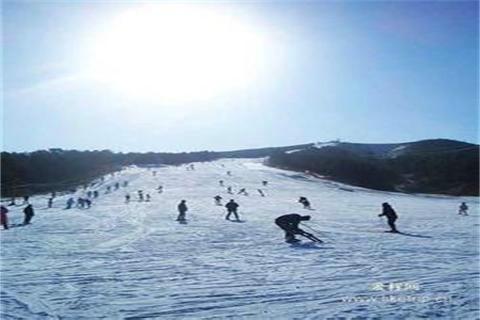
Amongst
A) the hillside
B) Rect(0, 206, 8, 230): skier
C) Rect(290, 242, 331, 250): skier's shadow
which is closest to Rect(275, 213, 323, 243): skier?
Rect(290, 242, 331, 250): skier's shadow

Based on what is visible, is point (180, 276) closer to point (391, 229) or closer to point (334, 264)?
point (334, 264)

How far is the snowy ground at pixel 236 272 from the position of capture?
10.2 m

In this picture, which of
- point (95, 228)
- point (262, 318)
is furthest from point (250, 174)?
point (262, 318)

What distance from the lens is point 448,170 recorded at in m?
79.9

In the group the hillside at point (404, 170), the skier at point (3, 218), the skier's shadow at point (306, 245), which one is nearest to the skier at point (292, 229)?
the skier's shadow at point (306, 245)

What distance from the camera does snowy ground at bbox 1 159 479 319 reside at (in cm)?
1024

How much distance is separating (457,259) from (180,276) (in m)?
7.22

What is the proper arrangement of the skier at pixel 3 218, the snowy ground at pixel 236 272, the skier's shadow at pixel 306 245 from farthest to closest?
the skier at pixel 3 218
the skier's shadow at pixel 306 245
the snowy ground at pixel 236 272

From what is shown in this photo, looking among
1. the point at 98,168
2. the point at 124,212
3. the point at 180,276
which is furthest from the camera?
the point at 98,168

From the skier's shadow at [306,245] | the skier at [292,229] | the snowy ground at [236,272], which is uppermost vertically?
the skier at [292,229]

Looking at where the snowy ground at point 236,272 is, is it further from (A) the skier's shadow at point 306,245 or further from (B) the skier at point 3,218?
(B) the skier at point 3,218

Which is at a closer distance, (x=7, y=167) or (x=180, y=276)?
(x=180, y=276)

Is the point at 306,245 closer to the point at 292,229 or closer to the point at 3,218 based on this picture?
the point at 292,229

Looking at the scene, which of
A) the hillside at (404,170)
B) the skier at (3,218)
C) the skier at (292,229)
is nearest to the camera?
the skier at (292,229)
